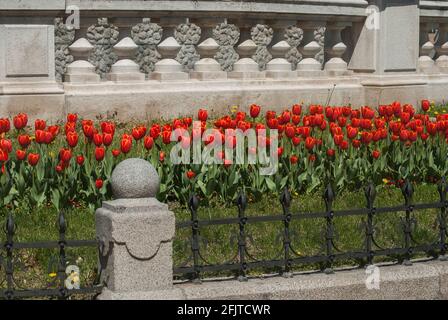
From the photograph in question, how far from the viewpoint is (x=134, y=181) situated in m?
6.17

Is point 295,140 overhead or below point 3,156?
overhead

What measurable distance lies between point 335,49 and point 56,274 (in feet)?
22.0

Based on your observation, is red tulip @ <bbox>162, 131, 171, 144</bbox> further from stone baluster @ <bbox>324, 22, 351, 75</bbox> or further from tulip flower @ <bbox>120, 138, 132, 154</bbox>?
stone baluster @ <bbox>324, 22, 351, 75</bbox>

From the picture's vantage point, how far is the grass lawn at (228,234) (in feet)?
21.8

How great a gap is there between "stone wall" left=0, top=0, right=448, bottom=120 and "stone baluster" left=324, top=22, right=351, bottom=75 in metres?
0.01

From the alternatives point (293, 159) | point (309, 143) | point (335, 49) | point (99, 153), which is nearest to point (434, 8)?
point (335, 49)

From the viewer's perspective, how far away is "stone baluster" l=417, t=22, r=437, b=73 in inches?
525

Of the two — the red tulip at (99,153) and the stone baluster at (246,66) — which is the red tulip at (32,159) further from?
the stone baluster at (246,66)

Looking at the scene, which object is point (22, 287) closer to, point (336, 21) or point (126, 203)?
point (126, 203)

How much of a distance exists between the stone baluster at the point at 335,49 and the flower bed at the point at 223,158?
3152mm

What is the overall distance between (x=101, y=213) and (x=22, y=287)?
0.65m

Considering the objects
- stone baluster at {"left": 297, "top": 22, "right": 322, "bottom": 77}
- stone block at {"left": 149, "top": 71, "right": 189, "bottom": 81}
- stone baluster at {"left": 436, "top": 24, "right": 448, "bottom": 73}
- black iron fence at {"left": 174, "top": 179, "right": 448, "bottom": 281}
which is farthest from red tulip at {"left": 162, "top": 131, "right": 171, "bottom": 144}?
stone baluster at {"left": 436, "top": 24, "right": 448, "bottom": 73}

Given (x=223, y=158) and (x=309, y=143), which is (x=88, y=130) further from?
(x=309, y=143)
